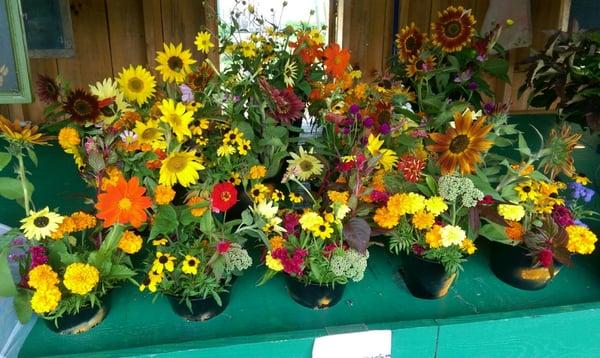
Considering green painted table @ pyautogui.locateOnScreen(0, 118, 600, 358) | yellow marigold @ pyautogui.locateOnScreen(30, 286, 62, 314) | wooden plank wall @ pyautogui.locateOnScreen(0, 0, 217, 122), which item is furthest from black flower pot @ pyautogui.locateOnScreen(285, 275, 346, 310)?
wooden plank wall @ pyautogui.locateOnScreen(0, 0, 217, 122)

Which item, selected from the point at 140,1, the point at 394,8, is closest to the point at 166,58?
the point at 140,1

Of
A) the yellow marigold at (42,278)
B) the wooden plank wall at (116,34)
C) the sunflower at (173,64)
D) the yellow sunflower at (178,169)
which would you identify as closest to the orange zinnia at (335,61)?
the sunflower at (173,64)

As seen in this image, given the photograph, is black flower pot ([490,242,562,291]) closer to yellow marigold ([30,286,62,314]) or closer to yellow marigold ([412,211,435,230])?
yellow marigold ([412,211,435,230])

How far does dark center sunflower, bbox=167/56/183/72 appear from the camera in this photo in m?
1.00

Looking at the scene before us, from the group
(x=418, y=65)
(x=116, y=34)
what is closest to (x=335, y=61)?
(x=418, y=65)

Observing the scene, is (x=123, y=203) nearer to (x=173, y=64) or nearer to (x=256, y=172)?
(x=256, y=172)

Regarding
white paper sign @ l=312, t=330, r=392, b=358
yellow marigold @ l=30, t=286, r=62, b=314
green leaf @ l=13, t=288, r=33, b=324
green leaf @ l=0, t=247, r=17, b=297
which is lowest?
white paper sign @ l=312, t=330, r=392, b=358

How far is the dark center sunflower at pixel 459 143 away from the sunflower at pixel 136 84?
56 cm

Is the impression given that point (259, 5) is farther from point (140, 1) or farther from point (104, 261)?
point (104, 261)

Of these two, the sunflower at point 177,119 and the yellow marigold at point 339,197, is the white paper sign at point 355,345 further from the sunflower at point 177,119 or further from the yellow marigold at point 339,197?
the sunflower at point 177,119

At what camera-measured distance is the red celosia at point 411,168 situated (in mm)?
776

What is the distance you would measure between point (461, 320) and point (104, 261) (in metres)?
0.55

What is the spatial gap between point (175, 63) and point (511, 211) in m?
0.70

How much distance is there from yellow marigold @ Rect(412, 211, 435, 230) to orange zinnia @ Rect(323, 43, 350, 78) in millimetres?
532
